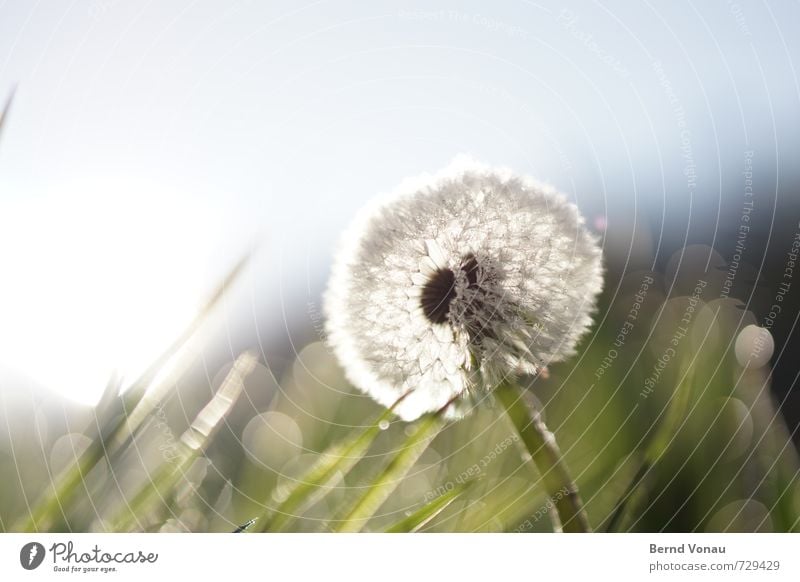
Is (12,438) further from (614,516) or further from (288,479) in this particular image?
(614,516)

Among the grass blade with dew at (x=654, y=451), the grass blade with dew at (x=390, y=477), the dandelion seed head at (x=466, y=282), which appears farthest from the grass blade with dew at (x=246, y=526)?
the grass blade with dew at (x=654, y=451)

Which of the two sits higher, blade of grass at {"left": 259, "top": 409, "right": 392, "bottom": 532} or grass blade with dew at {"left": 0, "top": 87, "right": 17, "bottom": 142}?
grass blade with dew at {"left": 0, "top": 87, "right": 17, "bottom": 142}

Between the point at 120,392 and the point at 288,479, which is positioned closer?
the point at 120,392
